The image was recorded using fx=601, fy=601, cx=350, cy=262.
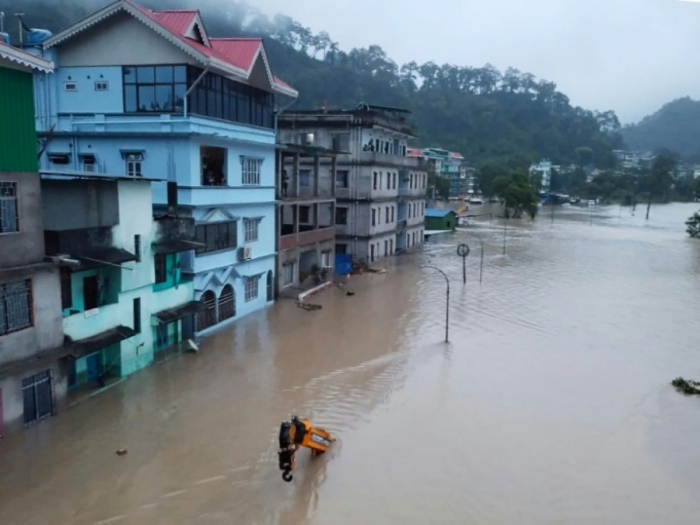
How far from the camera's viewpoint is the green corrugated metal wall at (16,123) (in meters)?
13.2

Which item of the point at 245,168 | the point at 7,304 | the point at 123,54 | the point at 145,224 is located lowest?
the point at 7,304

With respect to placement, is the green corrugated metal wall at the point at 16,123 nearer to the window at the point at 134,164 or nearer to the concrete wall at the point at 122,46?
the window at the point at 134,164

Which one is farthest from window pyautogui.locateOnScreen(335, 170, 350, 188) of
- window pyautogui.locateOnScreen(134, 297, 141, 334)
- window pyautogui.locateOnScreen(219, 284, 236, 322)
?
window pyautogui.locateOnScreen(134, 297, 141, 334)

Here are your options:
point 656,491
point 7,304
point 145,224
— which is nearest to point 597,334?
point 656,491

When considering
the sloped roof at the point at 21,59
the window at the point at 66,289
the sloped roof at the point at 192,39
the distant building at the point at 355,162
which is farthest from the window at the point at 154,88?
the distant building at the point at 355,162

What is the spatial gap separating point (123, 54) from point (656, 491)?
21371mm

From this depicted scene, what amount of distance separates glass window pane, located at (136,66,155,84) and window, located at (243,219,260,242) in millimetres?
6503

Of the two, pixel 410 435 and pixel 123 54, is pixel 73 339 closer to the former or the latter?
pixel 410 435

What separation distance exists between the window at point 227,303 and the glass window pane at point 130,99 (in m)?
7.49

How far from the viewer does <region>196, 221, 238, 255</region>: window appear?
2177 cm

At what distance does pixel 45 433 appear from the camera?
14.1 meters

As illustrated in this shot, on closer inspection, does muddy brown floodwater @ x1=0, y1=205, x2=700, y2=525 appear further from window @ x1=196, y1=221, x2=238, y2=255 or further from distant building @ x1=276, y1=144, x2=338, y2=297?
distant building @ x1=276, y1=144, x2=338, y2=297

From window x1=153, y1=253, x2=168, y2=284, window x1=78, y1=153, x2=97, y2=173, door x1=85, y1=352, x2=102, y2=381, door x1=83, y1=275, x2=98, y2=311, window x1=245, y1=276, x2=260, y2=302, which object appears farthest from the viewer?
window x1=245, y1=276, x2=260, y2=302

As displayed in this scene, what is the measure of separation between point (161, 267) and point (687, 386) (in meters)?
17.1
